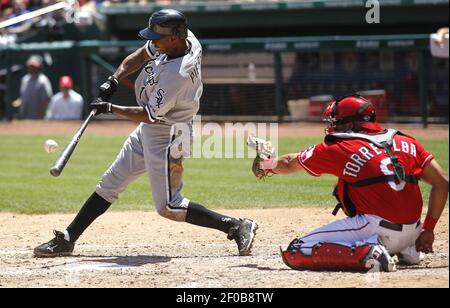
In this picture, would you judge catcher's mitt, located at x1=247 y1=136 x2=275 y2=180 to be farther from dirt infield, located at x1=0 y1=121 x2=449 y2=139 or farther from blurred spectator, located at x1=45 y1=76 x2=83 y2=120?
blurred spectator, located at x1=45 y1=76 x2=83 y2=120

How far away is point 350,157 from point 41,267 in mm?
2206

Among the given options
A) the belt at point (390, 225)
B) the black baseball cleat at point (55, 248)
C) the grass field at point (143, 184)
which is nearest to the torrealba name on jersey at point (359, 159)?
the belt at point (390, 225)

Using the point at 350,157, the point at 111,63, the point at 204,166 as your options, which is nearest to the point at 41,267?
the point at 350,157

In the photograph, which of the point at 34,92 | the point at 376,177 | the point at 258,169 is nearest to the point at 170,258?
the point at 258,169

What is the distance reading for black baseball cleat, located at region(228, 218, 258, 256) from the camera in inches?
238

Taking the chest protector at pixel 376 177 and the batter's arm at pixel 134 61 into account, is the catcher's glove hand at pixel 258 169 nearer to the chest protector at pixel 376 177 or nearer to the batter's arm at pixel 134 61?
the chest protector at pixel 376 177

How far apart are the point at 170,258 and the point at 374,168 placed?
1751 millimetres

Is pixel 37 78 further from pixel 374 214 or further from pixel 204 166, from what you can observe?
pixel 374 214

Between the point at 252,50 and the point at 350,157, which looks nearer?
the point at 350,157

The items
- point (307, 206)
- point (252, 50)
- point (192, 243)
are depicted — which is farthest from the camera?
point (252, 50)

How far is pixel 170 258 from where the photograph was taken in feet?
19.9

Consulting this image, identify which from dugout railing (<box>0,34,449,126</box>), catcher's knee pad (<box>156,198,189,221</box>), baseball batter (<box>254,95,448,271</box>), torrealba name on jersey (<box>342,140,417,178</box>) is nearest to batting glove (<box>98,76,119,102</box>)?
catcher's knee pad (<box>156,198,189,221</box>)

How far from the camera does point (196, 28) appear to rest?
59.9 feet

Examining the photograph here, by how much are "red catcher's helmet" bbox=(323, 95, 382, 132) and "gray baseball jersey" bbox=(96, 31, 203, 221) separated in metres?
1.15
